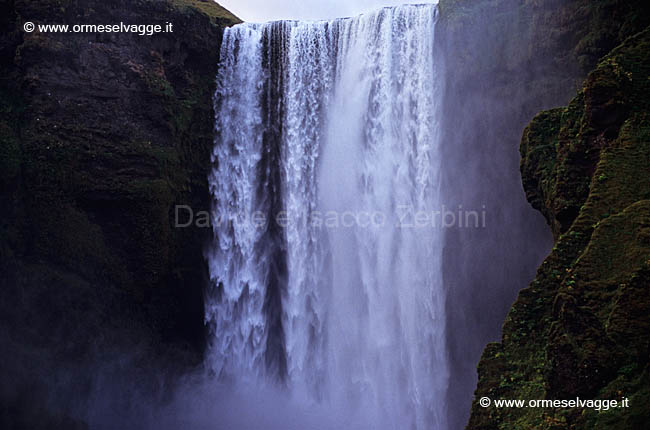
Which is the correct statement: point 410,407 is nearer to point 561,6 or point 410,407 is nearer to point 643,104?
point 643,104

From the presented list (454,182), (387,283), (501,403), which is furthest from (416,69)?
(501,403)

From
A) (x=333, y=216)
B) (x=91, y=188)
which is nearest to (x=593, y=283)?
(x=333, y=216)

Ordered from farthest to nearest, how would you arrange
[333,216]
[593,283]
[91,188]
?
[333,216], [91,188], [593,283]

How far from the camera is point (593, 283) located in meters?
5.45

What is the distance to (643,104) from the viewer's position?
6.20 m

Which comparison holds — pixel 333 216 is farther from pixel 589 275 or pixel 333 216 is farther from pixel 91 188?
pixel 589 275

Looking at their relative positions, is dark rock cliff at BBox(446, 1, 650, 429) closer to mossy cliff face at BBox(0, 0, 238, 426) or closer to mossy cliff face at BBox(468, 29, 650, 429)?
mossy cliff face at BBox(468, 29, 650, 429)

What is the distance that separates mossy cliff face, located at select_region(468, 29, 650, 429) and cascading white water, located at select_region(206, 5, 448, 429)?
6.06m

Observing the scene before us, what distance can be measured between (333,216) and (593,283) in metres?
8.92

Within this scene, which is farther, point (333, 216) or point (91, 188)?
point (333, 216)

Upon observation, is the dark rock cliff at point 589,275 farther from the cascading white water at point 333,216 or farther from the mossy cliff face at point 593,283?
the cascading white water at point 333,216

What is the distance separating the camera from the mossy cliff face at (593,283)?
5027 mm

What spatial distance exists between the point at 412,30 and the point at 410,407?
9703 mm

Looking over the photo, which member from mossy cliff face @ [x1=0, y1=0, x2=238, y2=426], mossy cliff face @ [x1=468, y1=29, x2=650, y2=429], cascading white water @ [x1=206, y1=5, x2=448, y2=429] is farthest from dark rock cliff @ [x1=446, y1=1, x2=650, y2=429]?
mossy cliff face @ [x1=0, y1=0, x2=238, y2=426]
